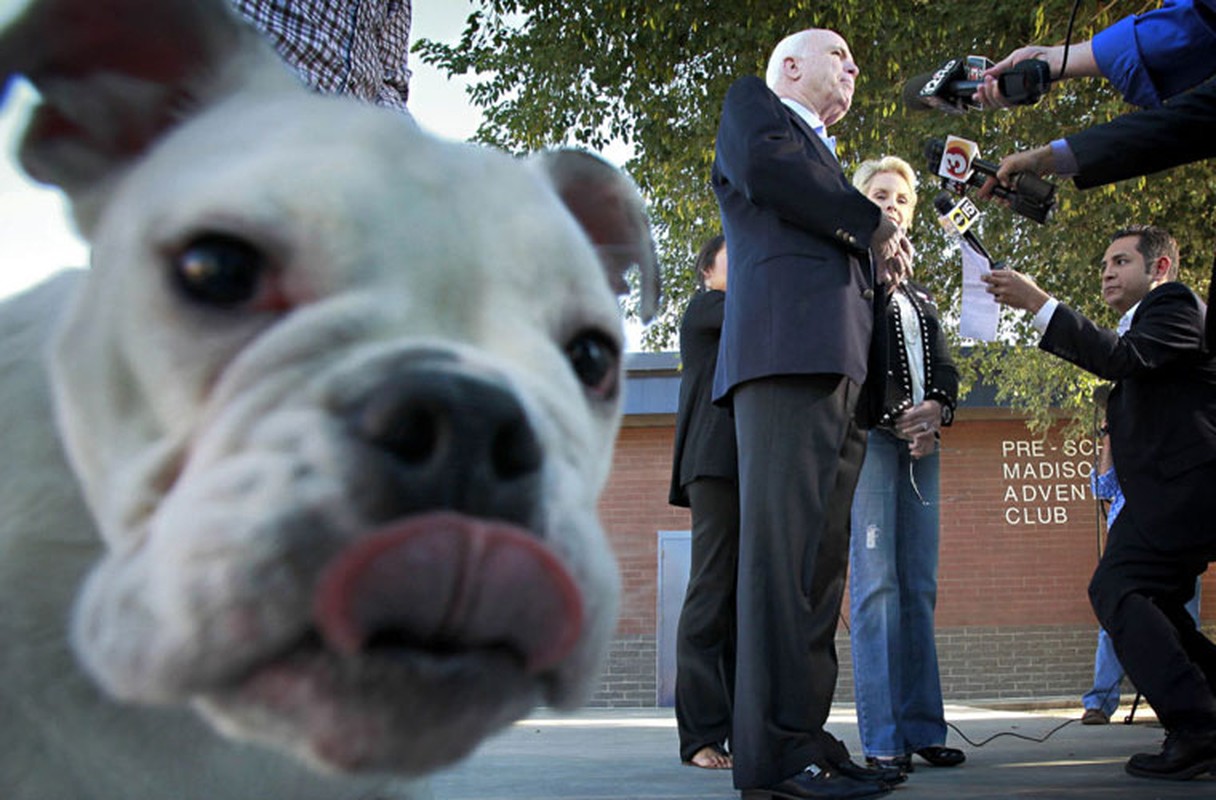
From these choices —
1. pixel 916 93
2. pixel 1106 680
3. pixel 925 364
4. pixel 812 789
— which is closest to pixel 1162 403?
pixel 925 364

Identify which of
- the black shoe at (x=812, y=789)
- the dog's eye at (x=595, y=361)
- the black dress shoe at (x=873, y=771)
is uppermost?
the dog's eye at (x=595, y=361)

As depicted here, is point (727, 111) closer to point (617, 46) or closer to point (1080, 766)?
point (1080, 766)

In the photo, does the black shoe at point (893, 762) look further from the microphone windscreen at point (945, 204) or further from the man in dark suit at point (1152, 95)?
the microphone windscreen at point (945, 204)

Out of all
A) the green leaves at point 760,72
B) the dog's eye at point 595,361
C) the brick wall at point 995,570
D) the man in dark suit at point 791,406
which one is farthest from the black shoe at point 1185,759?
the brick wall at point 995,570

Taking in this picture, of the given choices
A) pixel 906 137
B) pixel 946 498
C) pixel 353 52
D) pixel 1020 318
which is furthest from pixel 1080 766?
pixel 946 498

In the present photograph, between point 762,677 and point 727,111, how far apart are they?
1724 millimetres

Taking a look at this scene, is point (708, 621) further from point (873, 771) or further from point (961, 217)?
point (961, 217)

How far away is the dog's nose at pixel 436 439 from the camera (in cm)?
65

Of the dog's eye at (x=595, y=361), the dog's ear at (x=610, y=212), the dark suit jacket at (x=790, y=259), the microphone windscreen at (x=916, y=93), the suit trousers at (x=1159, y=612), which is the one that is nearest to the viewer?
the dog's eye at (x=595, y=361)

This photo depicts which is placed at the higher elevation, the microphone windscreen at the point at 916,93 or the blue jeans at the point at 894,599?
the microphone windscreen at the point at 916,93

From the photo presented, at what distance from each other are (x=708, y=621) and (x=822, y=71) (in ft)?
6.81

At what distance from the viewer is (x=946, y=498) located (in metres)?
Result: 13.4

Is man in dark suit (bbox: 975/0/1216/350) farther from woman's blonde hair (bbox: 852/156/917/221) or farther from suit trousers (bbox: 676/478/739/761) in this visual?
suit trousers (bbox: 676/478/739/761)

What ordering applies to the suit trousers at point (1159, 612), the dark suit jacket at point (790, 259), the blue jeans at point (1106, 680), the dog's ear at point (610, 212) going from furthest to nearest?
the blue jeans at point (1106, 680) < the suit trousers at point (1159, 612) < the dark suit jacket at point (790, 259) < the dog's ear at point (610, 212)
